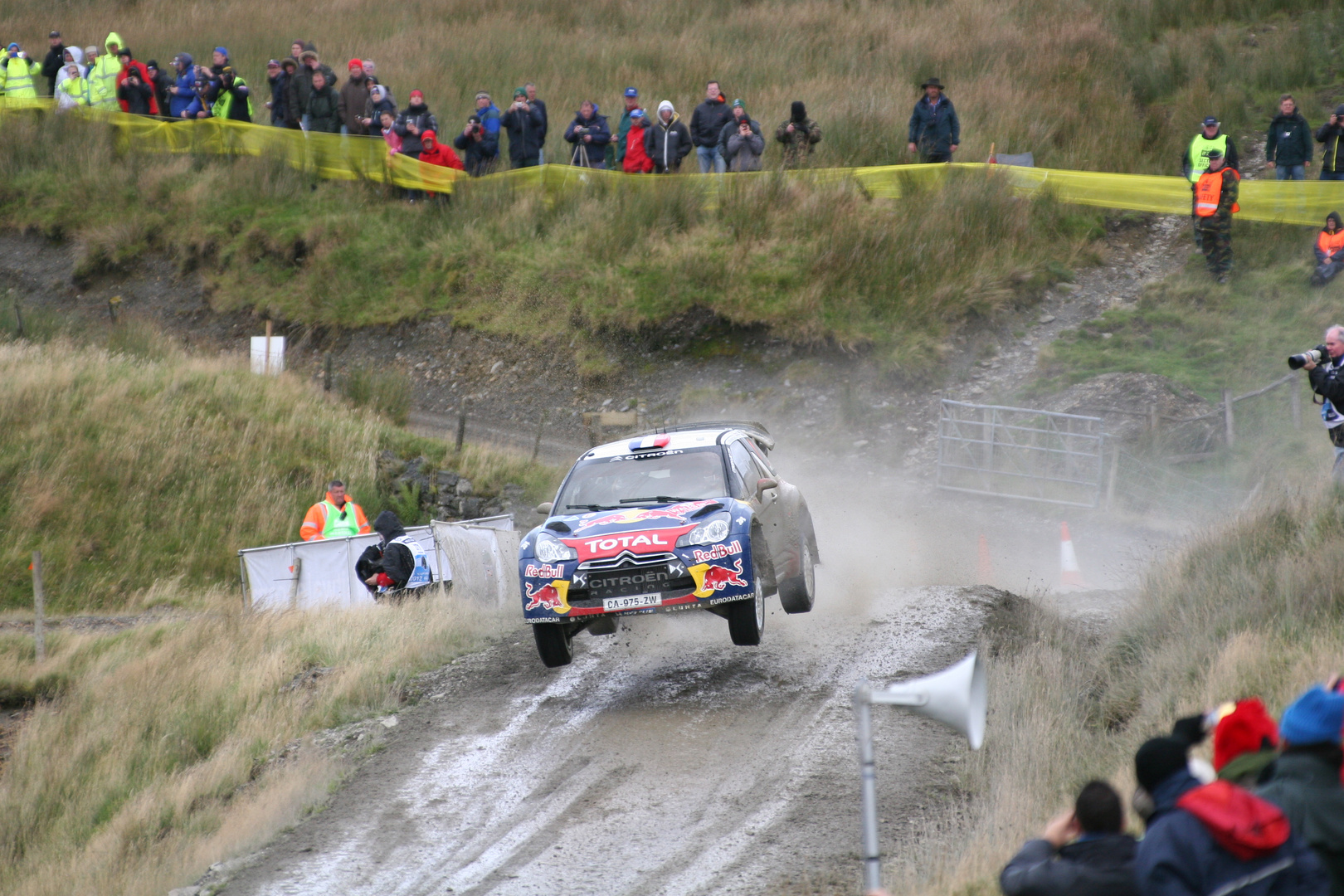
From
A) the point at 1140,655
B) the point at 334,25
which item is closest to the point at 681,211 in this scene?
the point at 1140,655

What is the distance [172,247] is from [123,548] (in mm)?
12838

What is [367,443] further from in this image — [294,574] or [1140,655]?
[1140,655]

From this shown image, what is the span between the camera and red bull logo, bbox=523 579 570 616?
29.9 ft

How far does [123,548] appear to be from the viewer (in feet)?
60.0

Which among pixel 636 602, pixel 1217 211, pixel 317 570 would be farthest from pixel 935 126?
pixel 636 602

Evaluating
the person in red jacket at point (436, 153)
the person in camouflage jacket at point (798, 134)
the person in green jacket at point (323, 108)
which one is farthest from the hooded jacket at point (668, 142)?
the person in green jacket at point (323, 108)

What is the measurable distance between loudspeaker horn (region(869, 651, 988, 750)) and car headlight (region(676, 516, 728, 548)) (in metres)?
4.42

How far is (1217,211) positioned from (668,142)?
9906 millimetres

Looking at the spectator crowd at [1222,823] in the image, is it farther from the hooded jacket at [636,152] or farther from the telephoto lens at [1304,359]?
the hooded jacket at [636,152]

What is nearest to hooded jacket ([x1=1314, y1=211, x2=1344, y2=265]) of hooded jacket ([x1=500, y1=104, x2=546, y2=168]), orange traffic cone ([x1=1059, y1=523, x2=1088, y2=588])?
orange traffic cone ([x1=1059, y1=523, x2=1088, y2=588])

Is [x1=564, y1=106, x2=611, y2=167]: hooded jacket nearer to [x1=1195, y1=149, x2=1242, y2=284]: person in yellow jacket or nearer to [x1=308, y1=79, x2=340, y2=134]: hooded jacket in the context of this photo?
[x1=308, y1=79, x2=340, y2=134]: hooded jacket

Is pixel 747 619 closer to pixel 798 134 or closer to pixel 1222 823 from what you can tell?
pixel 1222 823

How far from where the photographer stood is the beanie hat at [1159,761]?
403 cm

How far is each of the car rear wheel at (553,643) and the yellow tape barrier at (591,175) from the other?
15.6 metres
